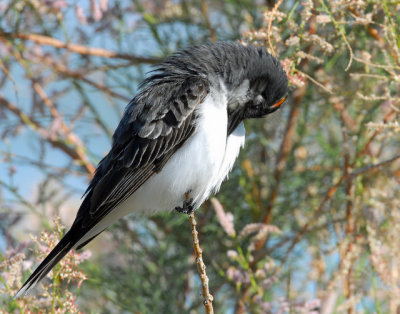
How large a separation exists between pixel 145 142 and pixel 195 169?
213 millimetres

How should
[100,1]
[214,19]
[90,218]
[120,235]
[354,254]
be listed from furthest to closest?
[214,19] < [120,235] < [100,1] < [354,254] < [90,218]

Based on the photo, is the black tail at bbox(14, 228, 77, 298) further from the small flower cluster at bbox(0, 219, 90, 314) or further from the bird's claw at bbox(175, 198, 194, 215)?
the bird's claw at bbox(175, 198, 194, 215)

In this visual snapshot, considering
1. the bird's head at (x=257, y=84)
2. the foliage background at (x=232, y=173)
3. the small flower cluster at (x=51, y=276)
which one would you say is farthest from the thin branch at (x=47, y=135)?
the small flower cluster at (x=51, y=276)

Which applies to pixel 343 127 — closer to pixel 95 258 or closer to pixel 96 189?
pixel 96 189

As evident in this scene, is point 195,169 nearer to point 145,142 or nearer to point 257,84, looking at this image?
point 145,142

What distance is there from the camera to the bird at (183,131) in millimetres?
2322

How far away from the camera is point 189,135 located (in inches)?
92.4

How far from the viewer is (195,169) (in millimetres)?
2326

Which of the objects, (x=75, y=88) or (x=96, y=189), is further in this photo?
(x=75, y=88)

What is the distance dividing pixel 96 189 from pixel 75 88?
130cm

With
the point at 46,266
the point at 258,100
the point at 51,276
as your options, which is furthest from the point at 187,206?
the point at 51,276


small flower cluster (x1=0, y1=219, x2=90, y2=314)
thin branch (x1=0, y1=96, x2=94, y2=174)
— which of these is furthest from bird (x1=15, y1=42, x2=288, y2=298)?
thin branch (x1=0, y1=96, x2=94, y2=174)

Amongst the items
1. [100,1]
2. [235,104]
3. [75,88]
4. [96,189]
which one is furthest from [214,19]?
[96,189]

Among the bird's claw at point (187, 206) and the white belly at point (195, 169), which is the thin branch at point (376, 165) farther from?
the bird's claw at point (187, 206)
